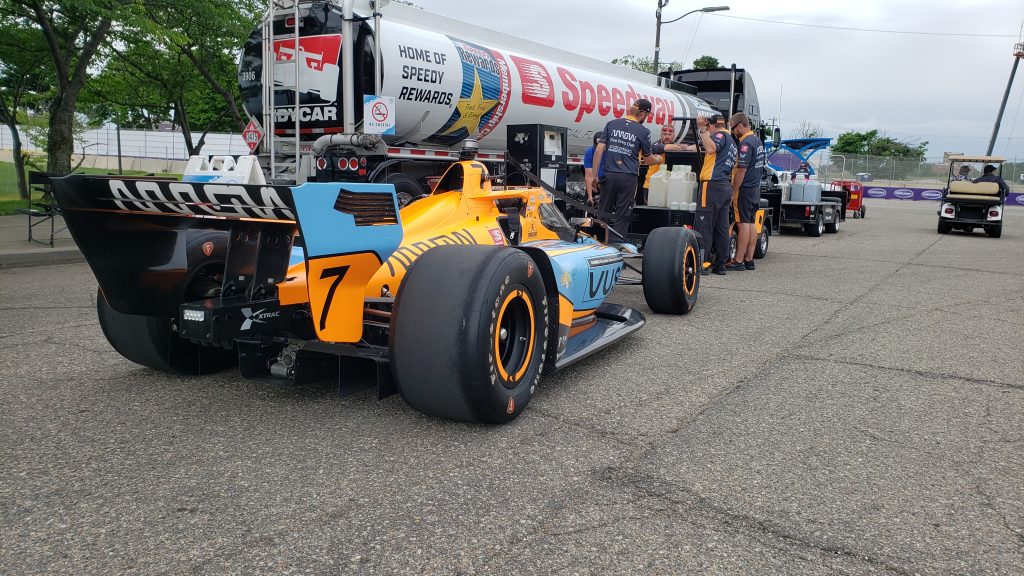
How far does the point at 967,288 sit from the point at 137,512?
902 centimetres

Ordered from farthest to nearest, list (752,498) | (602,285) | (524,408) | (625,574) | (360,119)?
1. (360,119)
2. (602,285)
3. (524,408)
4. (752,498)
5. (625,574)

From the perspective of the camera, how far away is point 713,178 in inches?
352

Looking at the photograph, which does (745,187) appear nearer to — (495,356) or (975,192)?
(495,356)

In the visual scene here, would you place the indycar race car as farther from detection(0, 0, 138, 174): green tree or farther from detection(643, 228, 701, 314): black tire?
detection(0, 0, 138, 174): green tree

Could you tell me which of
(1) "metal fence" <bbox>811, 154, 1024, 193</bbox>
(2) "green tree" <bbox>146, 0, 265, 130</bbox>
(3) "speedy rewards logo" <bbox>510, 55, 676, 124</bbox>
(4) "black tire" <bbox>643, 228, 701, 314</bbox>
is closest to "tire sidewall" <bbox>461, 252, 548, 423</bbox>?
(4) "black tire" <bbox>643, 228, 701, 314</bbox>

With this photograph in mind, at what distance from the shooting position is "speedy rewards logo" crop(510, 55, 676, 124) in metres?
11.3

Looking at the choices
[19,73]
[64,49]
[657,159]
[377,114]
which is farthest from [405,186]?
[19,73]

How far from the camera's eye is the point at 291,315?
3.52m

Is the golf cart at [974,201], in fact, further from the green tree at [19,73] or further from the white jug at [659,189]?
the green tree at [19,73]

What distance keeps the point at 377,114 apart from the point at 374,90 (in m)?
0.35

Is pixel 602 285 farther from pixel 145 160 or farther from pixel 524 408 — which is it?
pixel 145 160

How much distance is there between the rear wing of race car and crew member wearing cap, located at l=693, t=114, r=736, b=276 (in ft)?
20.2

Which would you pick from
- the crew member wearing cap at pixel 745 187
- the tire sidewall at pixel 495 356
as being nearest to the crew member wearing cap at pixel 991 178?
the crew member wearing cap at pixel 745 187

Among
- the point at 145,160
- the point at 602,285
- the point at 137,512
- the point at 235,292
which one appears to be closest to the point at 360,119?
the point at 602,285
